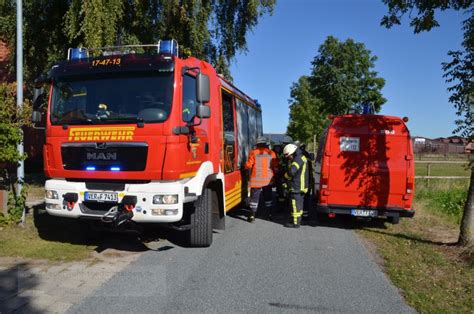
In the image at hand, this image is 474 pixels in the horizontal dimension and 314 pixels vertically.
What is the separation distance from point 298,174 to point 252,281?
435 centimetres

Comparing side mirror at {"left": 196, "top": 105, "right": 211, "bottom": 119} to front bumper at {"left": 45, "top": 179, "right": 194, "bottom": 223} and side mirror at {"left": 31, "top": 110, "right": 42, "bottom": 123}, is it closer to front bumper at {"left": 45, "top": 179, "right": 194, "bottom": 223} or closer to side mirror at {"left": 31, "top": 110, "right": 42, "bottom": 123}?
front bumper at {"left": 45, "top": 179, "right": 194, "bottom": 223}

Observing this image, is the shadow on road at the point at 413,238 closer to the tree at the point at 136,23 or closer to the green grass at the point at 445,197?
the green grass at the point at 445,197

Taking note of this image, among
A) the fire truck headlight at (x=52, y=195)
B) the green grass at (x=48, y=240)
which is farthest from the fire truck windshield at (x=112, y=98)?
the green grass at (x=48, y=240)

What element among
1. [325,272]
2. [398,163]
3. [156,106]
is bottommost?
[325,272]

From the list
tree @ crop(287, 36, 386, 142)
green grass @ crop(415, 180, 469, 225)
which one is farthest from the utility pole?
tree @ crop(287, 36, 386, 142)

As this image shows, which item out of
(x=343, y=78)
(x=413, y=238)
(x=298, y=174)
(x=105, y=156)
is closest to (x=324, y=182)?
(x=298, y=174)

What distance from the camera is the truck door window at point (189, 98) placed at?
6.26 meters

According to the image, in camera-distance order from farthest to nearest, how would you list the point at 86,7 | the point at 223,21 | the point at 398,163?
the point at 223,21, the point at 86,7, the point at 398,163

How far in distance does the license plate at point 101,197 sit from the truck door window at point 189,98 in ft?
4.51

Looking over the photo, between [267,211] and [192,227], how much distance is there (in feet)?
15.9

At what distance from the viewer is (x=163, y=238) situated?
7695 mm

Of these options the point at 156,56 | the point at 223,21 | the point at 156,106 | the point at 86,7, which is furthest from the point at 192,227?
the point at 223,21

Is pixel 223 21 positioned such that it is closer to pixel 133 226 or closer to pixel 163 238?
pixel 163 238

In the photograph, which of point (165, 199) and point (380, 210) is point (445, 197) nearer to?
→ point (380, 210)
